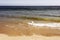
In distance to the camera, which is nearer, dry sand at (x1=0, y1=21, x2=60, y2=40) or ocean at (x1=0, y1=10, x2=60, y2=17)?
dry sand at (x1=0, y1=21, x2=60, y2=40)

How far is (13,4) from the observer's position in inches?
29.5

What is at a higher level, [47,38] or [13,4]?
[13,4]

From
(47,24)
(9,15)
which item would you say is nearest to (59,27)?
(47,24)

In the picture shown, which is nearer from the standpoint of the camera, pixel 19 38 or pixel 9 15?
pixel 19 38

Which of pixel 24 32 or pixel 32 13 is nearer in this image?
pixel 24 32

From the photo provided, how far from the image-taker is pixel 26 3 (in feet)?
2.45

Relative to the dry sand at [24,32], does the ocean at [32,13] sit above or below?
above

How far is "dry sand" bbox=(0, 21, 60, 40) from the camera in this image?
23.0 inches

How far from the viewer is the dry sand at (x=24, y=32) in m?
0.58

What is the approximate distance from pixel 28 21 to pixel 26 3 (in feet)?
0.44

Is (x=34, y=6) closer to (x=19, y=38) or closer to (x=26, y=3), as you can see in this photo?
(x=26, y=3)

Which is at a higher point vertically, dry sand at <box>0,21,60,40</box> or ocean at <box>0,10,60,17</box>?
ocean at <box>0,10,60,17</box>

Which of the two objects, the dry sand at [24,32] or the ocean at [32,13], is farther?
the ocean at [32,13]

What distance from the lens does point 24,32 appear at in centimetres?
62
